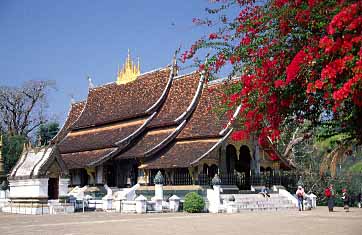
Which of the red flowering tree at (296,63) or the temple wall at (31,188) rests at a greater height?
the red flowering tree at (296,63)

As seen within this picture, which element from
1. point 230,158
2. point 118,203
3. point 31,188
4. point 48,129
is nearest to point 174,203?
point 118,203

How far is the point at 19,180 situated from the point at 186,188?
7918 millimetres

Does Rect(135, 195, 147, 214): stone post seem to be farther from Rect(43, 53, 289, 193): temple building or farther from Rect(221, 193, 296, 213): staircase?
Rect(221, 193, 296, 213): staircase

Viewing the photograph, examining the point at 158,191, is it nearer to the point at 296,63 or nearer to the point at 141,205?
the point at 141,205

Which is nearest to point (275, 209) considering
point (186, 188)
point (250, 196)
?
point (250, 196)

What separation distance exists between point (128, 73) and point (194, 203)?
47.9ft

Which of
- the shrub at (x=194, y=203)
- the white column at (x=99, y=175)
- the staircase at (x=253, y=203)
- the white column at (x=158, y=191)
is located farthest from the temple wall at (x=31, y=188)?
the staircase at (x=253, y=203)

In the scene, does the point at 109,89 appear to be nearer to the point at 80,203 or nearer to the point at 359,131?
the point at 80,203

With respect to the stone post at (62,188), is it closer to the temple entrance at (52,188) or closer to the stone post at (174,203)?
the temple entrance at (52,188)

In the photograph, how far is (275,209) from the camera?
23766 mm

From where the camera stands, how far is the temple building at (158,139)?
2433 cm

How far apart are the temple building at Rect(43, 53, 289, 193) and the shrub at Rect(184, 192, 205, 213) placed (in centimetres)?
178

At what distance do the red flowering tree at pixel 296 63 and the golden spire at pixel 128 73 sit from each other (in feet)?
77.2

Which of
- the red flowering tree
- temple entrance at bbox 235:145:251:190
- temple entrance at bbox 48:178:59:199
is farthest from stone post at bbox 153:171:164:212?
the red flowering tree
